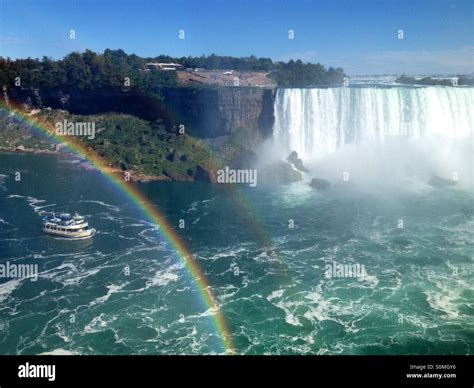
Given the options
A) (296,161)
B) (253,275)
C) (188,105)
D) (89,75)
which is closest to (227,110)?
(188,105)

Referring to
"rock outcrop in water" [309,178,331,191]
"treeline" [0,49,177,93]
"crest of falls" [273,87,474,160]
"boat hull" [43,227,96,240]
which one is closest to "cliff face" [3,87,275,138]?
"treeline" [0,49,177,93]

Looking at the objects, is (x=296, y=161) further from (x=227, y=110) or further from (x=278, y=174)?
(x=227, y=110)

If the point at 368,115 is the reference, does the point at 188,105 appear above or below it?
above

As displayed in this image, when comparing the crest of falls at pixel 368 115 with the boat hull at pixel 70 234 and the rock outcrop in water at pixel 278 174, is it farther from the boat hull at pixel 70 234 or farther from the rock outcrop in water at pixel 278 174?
the boat hull at pixel 70 234

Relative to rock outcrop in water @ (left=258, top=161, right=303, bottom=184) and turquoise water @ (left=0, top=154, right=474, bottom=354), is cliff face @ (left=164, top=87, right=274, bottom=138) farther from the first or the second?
turquoise water @ (left=0, top=154, right=474, bottom=354)

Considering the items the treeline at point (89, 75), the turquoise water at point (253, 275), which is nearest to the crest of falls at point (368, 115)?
the turquoise water at point (253, 275)
